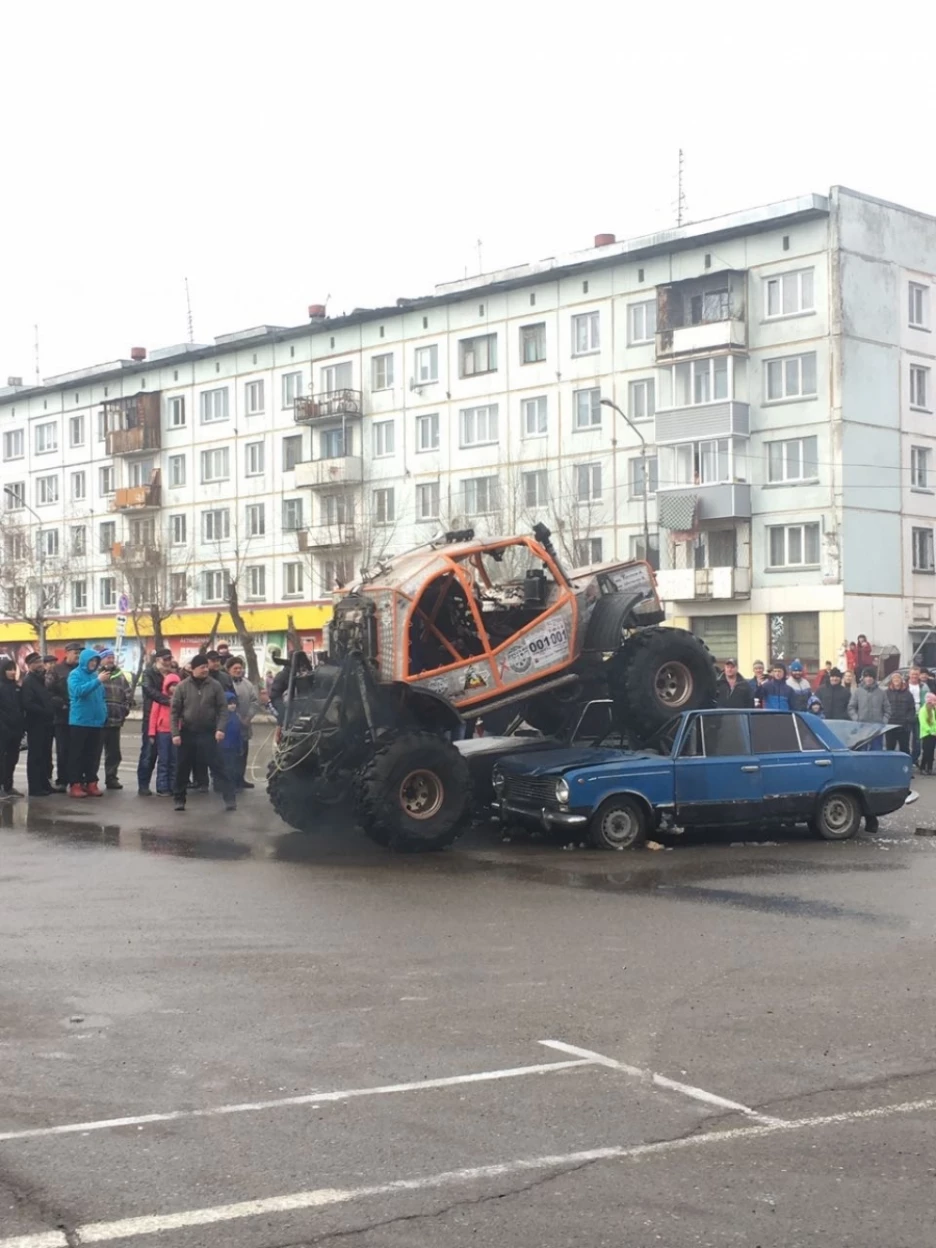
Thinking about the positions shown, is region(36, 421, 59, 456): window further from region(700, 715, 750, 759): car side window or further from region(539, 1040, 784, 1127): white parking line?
region(539, 1040, 784, 1127): white parking line

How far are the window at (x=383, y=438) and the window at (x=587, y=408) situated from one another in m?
9.10

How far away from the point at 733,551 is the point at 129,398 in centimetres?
3186

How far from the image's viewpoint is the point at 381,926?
11234mm

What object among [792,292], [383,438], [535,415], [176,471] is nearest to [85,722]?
[792,292]

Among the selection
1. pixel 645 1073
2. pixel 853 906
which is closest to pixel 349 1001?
pixel 645 1073

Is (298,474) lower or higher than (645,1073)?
higher

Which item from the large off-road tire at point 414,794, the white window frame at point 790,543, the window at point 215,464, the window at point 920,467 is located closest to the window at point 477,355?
the white window frame at point 790,543

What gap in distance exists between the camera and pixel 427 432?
6091 cm

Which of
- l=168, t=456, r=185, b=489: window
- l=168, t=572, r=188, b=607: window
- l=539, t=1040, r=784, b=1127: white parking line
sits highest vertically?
l=168, t=456, r=185, b=489: window

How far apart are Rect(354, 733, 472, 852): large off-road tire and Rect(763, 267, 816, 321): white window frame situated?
37694mm

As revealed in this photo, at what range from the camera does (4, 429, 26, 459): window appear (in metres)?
80.3

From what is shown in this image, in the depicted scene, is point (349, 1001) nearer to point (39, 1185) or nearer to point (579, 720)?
point (39, 1185)

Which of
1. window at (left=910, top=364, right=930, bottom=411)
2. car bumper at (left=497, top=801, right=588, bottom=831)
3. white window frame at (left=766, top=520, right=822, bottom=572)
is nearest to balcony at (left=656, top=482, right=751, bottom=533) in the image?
white window frame at (left=766, top=520, right=822, bottom=572)

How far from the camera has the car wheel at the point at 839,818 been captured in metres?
16.5
